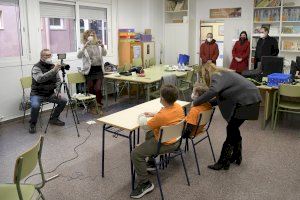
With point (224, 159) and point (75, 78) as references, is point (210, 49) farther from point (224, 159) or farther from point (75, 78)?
point (224, 159)

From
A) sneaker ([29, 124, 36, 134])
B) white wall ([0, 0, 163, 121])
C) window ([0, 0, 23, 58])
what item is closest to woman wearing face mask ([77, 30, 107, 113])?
white wall ([0, 0, 163, 121])

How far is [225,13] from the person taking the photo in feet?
26.3

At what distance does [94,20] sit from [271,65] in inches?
159

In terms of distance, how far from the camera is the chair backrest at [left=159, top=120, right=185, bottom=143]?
270cm

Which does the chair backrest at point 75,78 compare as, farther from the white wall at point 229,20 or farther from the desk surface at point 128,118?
the white wall at point 229,20

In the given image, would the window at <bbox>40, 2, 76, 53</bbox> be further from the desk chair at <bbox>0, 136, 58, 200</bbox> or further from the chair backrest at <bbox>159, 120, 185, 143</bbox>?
the desk chair at <bbox>0, 136, 58, 200</bbox>

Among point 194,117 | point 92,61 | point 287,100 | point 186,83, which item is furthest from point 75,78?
point 287,100

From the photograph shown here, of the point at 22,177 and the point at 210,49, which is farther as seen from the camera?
the point at 210,49

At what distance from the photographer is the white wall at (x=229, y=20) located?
7.68m

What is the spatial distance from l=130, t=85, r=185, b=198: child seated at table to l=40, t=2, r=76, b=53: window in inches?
160

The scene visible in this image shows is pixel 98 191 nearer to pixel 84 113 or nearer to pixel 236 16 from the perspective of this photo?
pixel 84 113

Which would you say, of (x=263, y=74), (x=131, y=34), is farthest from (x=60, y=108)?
(x=263, y=74)

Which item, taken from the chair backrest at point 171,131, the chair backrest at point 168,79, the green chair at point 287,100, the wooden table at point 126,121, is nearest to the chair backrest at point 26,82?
the chair backrest at point 168,79

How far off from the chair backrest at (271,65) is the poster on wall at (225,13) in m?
2.78
